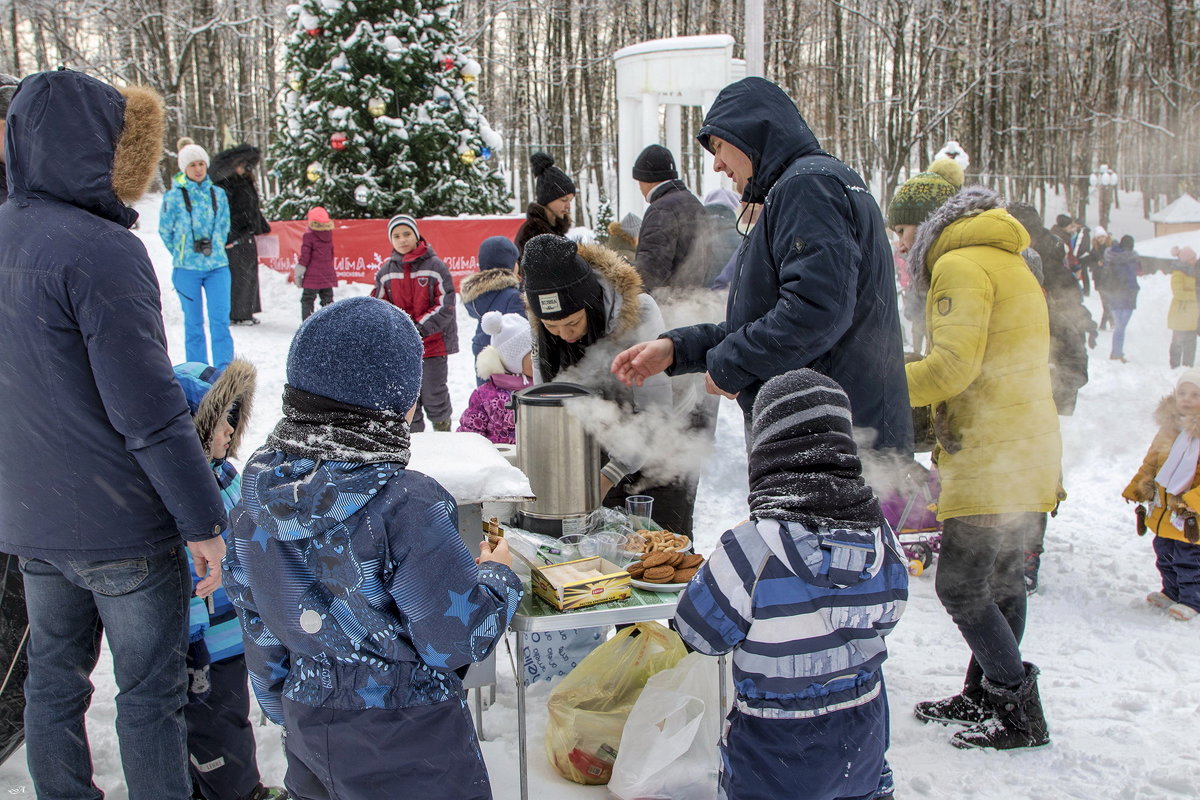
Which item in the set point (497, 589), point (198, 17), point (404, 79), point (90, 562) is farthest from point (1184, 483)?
point (198, 17)

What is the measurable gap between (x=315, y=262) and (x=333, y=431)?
9707 mm

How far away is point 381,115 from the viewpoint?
13.1m

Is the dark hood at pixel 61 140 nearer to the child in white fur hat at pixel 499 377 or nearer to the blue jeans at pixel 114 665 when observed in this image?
the blue jeans at pixel 114 665

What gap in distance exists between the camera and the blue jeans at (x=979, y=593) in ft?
9.51

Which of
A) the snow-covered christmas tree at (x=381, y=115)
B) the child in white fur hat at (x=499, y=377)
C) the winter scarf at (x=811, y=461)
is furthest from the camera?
the snow-covered christmas tree at (x=381, y=115)

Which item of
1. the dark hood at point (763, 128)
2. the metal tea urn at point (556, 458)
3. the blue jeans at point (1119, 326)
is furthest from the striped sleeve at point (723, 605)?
the blue jeans at point (1119, 326)

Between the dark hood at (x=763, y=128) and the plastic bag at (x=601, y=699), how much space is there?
1.46m

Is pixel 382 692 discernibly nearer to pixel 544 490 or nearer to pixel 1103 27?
pixel 544 490

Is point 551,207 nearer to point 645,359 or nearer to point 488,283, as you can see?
point 488,283

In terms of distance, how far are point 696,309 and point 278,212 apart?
1075 cm

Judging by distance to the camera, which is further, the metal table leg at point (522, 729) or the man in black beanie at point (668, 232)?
the man in black beanie at point (668, 232)

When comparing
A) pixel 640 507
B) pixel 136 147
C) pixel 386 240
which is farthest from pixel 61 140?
pixel 386 240

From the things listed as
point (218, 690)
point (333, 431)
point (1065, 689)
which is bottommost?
point (1065, 689)

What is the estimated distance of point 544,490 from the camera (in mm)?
2871
